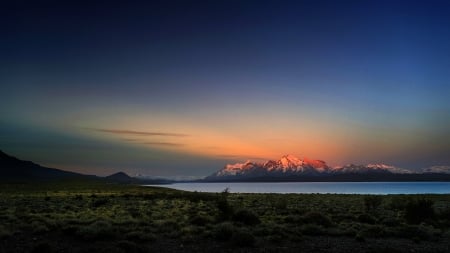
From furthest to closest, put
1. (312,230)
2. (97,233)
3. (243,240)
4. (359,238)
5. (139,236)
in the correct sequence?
(312,230) → (359,238) → (139,236) → (97,233) → (243,240)

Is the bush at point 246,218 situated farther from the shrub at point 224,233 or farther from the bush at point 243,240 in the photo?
the bush at point 243,240

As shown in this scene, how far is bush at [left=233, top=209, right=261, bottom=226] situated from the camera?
25.0m

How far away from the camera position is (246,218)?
25359mm

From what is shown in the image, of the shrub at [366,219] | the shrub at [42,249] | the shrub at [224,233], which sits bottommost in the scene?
the shrub at [42,249]

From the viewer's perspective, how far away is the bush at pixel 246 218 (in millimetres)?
24984

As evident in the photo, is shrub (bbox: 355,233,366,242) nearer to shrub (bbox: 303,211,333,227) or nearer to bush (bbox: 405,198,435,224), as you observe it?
shrub (bbox: 303,211,333,227)

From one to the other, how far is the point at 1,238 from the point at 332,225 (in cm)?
1587

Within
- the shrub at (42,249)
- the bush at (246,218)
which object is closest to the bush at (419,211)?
the bush at (246,218)

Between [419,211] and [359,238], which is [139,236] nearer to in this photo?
[359,238]

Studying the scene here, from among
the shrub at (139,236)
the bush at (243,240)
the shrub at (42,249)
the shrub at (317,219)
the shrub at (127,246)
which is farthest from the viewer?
the shrub at (317,219)

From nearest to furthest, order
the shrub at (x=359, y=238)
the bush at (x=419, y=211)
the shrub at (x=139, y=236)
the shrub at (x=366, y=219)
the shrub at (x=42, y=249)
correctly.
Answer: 1. the shrub at (x=42, y=249)
2. the shrub at (x=139, y=236)
3. the shrub at (x=359, y=238)
4. the shrub at (x=366, y=219)
5. the bush at (x=419, y=211)

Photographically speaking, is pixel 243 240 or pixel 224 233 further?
pixel 224 233

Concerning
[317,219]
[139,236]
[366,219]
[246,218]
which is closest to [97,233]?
[139,236]

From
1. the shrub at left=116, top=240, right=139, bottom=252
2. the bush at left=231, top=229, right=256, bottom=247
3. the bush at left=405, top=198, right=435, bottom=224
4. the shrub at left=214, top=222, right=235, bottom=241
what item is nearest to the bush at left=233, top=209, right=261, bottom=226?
the shrub at left=214, top=222, right=235, bottom=241
